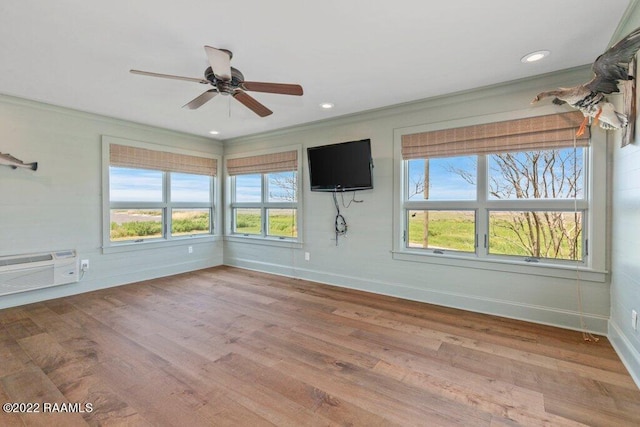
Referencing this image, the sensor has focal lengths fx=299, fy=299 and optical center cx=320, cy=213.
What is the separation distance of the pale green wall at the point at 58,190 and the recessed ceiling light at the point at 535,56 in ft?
16.4

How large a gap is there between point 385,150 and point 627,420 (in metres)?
3.17

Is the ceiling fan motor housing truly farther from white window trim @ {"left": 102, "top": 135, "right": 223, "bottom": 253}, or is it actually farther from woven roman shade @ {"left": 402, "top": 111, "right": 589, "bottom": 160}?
white window trim @ {"left": 102, "top": 135, "right": 223, "bottom": 253}

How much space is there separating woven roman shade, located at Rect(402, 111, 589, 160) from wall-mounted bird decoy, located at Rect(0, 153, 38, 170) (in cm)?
458

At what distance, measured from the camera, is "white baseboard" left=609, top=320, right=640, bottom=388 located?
6.70ft

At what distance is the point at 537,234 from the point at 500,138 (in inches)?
42.9

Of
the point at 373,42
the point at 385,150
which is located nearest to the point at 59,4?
the point at 373,42

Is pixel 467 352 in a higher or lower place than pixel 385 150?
lower

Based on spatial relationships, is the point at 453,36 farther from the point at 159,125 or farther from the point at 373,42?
the point at 159,125

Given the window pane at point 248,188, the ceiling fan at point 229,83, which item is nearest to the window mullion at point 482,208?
the ceiling fan at point 229,83

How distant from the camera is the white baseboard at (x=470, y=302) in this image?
2.83 meters

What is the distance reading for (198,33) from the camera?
7.26 feet

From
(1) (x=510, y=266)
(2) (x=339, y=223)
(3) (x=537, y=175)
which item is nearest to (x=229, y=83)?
(2) (x=339, y=223)

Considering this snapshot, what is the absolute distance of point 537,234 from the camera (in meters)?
3.16

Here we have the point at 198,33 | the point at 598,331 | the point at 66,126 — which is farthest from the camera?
the point at 66,126
